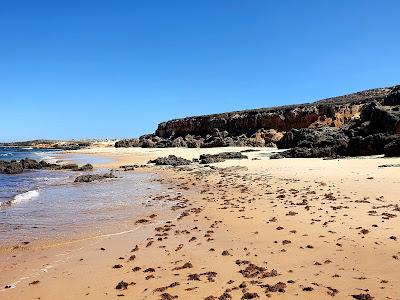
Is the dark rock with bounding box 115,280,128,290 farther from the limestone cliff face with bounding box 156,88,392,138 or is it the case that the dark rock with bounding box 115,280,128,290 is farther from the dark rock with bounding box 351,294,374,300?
the limestone cliff face with bounding box 156,88,392,138

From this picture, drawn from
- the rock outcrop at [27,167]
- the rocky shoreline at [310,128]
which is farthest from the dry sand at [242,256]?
the rock outcrop at [27,167]

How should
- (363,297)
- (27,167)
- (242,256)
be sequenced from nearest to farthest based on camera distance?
(363,297) < (242,256) < (27,167)

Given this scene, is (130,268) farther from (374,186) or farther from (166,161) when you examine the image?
(166,161)

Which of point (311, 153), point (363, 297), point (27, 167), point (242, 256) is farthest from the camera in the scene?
point (27, 167)

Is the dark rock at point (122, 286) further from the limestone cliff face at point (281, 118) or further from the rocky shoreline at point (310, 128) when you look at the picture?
the limestone cliff face at point (281, 118)

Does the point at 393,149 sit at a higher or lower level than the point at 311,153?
higher

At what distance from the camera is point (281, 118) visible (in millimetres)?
68500

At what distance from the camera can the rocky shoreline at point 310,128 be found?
1046 inches

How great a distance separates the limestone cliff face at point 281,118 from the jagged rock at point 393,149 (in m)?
36.7

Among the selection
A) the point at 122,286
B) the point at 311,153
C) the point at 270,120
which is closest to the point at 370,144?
the point at 311,153

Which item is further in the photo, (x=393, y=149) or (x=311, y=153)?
(x=311, y=153)

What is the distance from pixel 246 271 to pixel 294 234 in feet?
7.89

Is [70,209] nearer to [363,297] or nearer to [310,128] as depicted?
[363,297]

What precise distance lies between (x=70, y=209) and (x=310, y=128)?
113 ft
